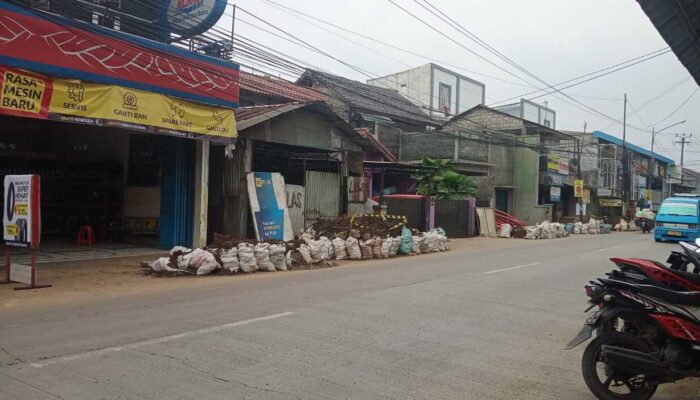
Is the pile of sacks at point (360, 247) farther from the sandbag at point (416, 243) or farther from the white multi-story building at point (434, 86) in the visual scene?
the white multi-story building at point (434, 86)

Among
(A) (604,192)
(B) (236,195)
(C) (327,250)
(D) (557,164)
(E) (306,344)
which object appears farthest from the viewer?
(A) (604,192)

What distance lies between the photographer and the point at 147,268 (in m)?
12.2

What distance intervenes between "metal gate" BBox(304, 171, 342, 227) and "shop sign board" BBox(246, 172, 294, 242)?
148 cm

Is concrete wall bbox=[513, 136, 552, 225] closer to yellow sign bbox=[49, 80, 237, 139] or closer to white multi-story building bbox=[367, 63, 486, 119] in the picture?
white multi-story building bbox=[367, 63, 486, 119]

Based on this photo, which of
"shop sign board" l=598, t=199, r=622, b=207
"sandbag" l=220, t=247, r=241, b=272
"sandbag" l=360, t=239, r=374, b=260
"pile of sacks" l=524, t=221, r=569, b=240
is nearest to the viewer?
"sandbag" l=220, t=247, r=241, b=272

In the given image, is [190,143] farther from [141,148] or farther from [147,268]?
[147,268]

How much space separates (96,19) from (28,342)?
36.8 feet

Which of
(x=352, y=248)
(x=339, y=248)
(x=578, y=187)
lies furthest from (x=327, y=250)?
(x=578, y=187)

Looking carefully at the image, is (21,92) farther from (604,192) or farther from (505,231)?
(604,192)

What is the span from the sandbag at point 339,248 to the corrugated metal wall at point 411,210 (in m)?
8.93

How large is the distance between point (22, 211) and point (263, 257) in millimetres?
4993

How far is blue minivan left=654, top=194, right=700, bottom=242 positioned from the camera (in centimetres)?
2325

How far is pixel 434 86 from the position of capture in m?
47.4

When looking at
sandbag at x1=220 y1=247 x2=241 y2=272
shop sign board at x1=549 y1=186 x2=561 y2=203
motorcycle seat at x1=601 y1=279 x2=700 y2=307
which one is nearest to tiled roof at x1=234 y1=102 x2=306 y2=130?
sandbag at x1=220 y1=247 x2=241 y2=272
